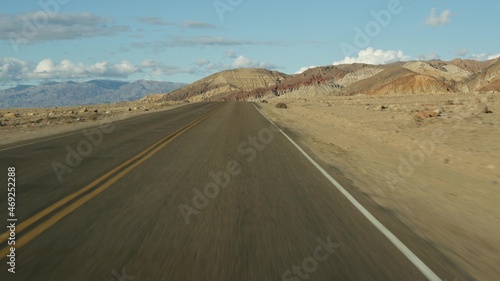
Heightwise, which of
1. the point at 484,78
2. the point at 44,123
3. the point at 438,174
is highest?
the point at 438,174

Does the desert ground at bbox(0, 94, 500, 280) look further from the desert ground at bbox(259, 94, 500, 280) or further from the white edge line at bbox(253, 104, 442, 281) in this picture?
the white edge line at bbox(253, 104, 442, 281)

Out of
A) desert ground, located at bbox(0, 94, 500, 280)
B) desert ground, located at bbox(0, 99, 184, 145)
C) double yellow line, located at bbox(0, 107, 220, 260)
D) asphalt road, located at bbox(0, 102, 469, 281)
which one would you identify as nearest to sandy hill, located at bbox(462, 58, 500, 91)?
desert ground, located at bbox(0, 99, 184, 145)

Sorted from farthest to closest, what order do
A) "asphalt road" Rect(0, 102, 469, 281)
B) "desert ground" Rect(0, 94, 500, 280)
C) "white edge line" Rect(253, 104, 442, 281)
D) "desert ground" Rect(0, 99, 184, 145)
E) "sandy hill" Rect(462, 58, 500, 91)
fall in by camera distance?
"sandy hill" Rect(462, 58, 500, 91) → "desert ground" Rect(0, 99, 184, 145) → "desert ground" Rect(0, 94, 500, 280) → "white edge line" Rect(253, 104, 442, 281) → "asphalt road" Rect(0, 102, 469, 281)

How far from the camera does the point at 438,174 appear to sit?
1140cm

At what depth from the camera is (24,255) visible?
4.54 meters

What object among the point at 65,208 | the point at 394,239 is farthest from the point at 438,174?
the point at 65,208

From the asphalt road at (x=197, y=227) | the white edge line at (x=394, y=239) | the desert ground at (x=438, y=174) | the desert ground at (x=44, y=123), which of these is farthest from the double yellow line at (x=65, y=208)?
the desert ground at (x=44, y=123)

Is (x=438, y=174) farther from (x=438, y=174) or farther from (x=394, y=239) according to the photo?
(x=394, y=239)

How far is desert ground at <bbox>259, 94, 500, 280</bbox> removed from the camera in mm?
6020

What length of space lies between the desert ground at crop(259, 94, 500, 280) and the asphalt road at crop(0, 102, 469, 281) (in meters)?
0.48

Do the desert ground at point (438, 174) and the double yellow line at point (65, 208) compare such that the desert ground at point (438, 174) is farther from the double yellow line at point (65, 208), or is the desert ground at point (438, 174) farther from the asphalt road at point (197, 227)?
the double yellow line at point (65, 208)

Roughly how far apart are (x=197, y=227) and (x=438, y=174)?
7948mm

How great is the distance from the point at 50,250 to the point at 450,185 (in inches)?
334

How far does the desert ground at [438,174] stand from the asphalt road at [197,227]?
0.48m
